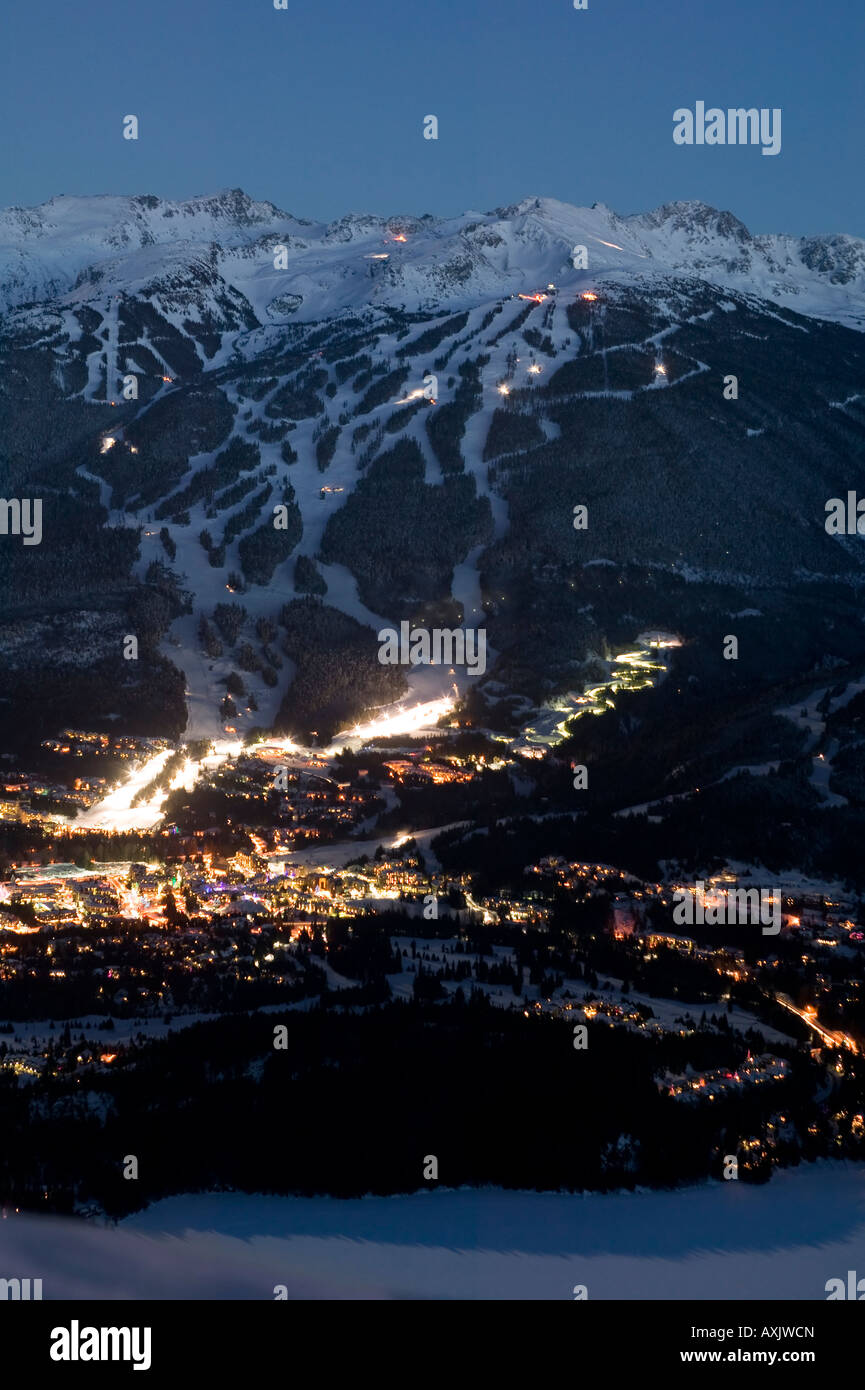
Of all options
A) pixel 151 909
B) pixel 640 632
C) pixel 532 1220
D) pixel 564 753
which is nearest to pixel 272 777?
pixel 564 753

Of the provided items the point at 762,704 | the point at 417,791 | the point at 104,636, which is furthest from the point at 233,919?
the point at 104,636

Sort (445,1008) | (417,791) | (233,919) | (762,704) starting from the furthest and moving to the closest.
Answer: (762,704) → (417,791) → (233,919) → (445,1008)

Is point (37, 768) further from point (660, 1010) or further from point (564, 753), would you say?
point (660, 1010)

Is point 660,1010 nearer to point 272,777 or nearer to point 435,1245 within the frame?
point 435,1245

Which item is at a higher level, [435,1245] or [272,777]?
[272,777]

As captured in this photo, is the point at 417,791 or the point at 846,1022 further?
the point at 417,791

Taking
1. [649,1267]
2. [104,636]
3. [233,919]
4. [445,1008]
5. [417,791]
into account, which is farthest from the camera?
[104,636]

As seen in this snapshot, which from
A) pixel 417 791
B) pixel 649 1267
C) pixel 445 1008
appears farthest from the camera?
pixel 417 791

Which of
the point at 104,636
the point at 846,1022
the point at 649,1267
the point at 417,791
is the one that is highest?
the point at 104,636

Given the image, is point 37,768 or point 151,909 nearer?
point 151,909
